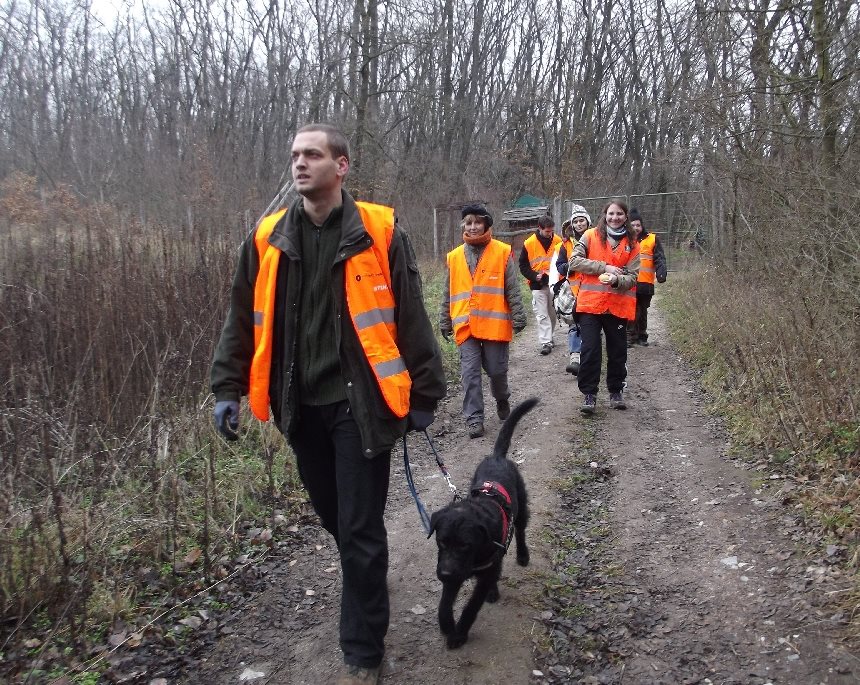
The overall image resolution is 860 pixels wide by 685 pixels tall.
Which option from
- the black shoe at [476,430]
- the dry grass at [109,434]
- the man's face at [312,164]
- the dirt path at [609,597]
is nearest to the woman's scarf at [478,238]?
the black shoe at [476,430]

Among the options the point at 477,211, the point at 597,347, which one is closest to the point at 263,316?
the point at 477,211

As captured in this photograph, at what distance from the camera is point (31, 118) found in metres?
22.1

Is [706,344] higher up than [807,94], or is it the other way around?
[807,94]

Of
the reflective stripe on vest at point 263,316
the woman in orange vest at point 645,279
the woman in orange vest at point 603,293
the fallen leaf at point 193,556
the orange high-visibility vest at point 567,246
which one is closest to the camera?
the reflective stripe on vest at point 263,316

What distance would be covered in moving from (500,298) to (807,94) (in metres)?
4.40

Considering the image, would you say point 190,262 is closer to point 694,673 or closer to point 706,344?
point 694,673

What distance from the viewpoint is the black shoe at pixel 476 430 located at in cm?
648

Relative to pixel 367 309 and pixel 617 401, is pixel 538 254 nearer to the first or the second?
pixel 617 401

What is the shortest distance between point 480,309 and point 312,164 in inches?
155

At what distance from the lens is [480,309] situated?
6.59 metres

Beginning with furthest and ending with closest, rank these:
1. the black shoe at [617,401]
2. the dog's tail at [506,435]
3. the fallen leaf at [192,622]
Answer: the black shoe at [617,401], the dog's tail at [506,435], the fallen leaf at [192,622]

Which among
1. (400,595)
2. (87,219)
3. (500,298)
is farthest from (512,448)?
(87,219)

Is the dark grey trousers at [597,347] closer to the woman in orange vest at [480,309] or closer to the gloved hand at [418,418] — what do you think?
the woman in orange vest at [480,309]

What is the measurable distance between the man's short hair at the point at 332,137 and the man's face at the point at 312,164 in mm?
14
